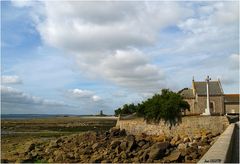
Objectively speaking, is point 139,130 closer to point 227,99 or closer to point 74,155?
point 74,155

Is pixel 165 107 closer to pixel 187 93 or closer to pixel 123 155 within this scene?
pixel 123 155

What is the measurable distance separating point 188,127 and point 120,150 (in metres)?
8.61

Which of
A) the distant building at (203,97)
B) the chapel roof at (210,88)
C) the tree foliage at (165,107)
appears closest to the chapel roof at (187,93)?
the distant building at (203,97)

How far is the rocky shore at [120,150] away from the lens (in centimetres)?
2564

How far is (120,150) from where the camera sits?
2995cm

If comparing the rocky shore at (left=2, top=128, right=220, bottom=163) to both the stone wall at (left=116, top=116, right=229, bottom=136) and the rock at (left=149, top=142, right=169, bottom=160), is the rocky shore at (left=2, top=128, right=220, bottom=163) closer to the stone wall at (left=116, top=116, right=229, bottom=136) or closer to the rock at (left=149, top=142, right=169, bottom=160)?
the rock at (left=149, top=142, right=169, bottom=160)

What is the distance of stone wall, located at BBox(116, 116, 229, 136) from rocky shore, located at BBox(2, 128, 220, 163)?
76 centimetres

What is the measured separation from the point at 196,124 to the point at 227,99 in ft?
83.1

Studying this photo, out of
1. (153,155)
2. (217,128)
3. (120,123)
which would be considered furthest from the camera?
(120,123)

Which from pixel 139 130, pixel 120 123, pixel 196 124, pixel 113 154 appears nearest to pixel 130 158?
pixel 113 154

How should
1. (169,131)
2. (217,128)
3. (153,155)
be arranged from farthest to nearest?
1. (169,131)
2. (217,128)
3. (153,155)

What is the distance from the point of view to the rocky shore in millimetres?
25641

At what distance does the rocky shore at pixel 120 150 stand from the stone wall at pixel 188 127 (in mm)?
756

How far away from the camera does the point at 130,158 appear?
26969 millimetres
